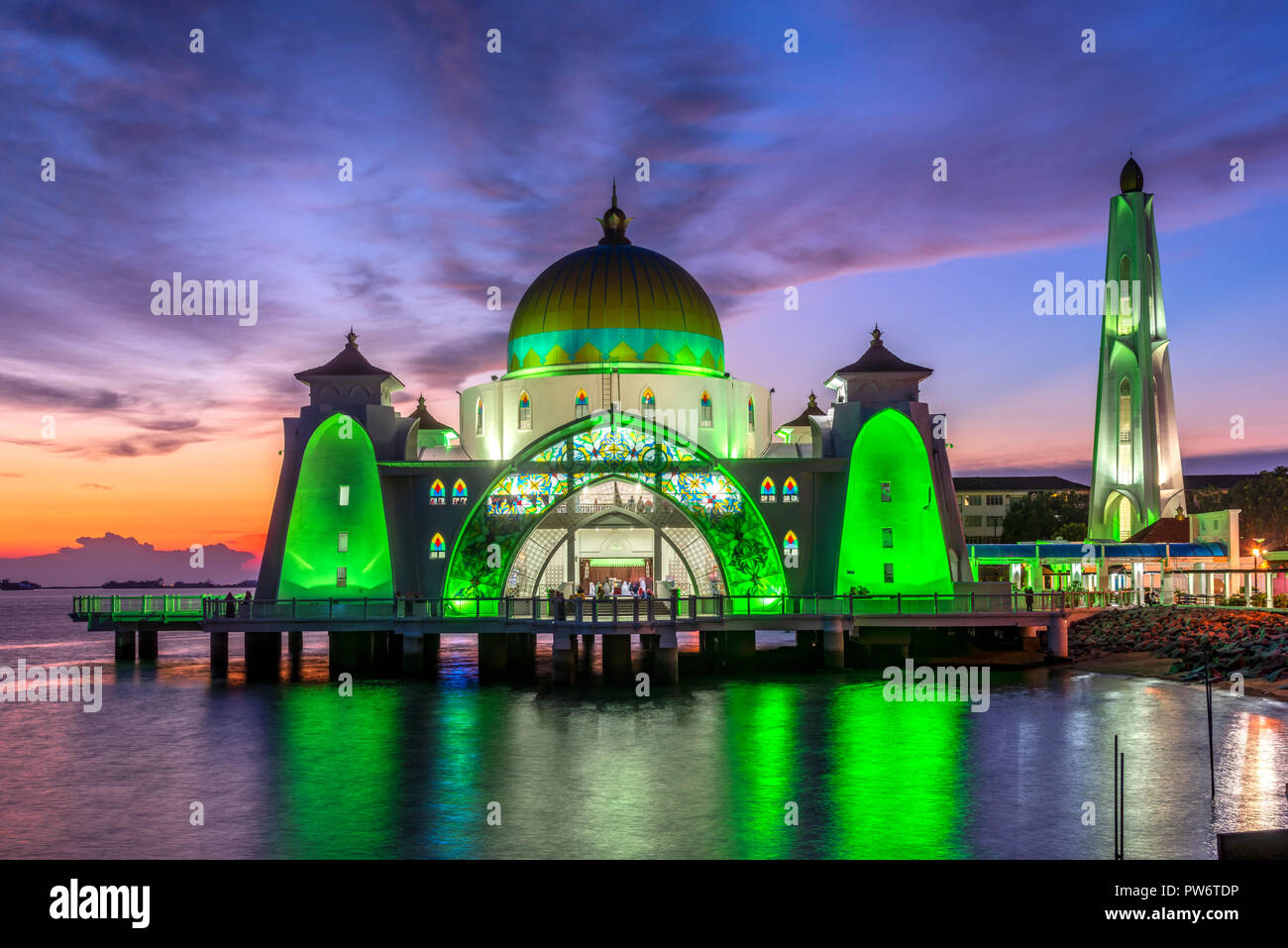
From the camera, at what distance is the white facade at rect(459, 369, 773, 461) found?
49.1 m

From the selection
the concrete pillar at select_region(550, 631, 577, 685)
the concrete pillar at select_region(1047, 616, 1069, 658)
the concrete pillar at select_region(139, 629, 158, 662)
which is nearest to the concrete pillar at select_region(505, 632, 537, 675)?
the concrete pillar at select_region(550, 631, 577, 685)

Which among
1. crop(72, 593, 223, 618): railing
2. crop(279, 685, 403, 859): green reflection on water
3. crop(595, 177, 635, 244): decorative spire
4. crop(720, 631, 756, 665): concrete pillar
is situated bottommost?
crop(279, 685, 403, 859): green reflection on water

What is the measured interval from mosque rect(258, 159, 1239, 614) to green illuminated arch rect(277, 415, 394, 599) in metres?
0.07

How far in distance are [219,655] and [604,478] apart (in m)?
16.4

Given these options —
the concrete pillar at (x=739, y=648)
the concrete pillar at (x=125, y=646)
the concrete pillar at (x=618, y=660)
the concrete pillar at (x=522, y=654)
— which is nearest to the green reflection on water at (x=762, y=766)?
the concrete pillar at (x=618, y=660)

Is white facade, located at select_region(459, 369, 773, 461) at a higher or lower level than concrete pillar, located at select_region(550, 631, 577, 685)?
higher

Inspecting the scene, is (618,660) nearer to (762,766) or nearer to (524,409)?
(524,409)

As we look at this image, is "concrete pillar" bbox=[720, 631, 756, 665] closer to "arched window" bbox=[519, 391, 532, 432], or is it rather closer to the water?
the water

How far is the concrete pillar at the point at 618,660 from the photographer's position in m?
42.9

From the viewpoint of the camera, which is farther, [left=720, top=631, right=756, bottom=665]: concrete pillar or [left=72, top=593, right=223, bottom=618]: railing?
[left=720, top=631, right=756, bottom=665]: concrete pillar

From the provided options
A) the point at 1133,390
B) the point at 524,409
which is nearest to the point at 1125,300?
the point at 1133,390
